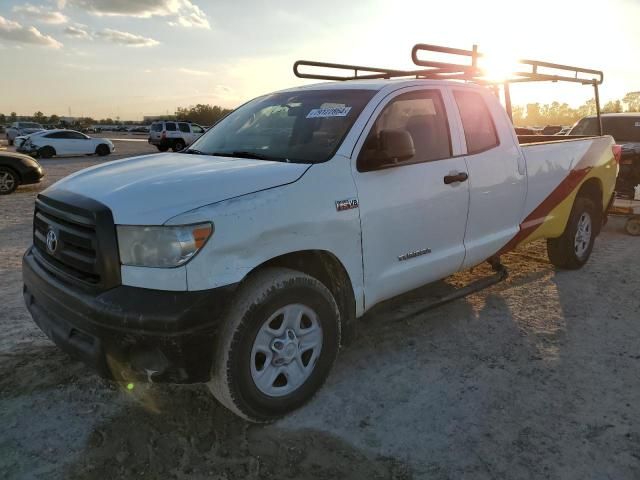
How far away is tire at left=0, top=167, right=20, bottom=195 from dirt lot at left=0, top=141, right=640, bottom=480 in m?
9.26

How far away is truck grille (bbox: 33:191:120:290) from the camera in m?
2.57

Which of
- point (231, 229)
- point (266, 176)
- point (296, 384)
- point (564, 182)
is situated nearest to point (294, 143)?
point (266, 176)

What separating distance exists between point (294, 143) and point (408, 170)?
778 mm

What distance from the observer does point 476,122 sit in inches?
167

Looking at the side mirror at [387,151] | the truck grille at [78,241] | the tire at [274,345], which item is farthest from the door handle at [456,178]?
the truck grille at [78,241]

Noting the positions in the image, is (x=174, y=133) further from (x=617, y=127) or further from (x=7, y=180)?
(x=617, y=127)

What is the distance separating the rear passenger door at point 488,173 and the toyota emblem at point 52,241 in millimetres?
2827

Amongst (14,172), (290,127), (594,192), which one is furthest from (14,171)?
(594,192)

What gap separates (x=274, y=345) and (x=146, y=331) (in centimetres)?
73

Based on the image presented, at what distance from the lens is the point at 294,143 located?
11.6 feet

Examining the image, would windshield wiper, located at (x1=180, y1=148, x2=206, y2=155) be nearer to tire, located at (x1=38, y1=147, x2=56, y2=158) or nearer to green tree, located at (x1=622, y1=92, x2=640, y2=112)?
green tree, located at (x1=622, y1=92, x2=640, y2=112)

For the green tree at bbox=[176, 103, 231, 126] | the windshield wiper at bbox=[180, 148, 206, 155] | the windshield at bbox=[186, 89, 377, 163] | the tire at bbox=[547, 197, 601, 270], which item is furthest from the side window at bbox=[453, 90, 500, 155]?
the green tree at bbox=[176, 103, 231, 126]

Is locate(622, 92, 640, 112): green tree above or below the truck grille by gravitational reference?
above

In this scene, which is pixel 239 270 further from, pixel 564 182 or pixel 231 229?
pixel 564 182
